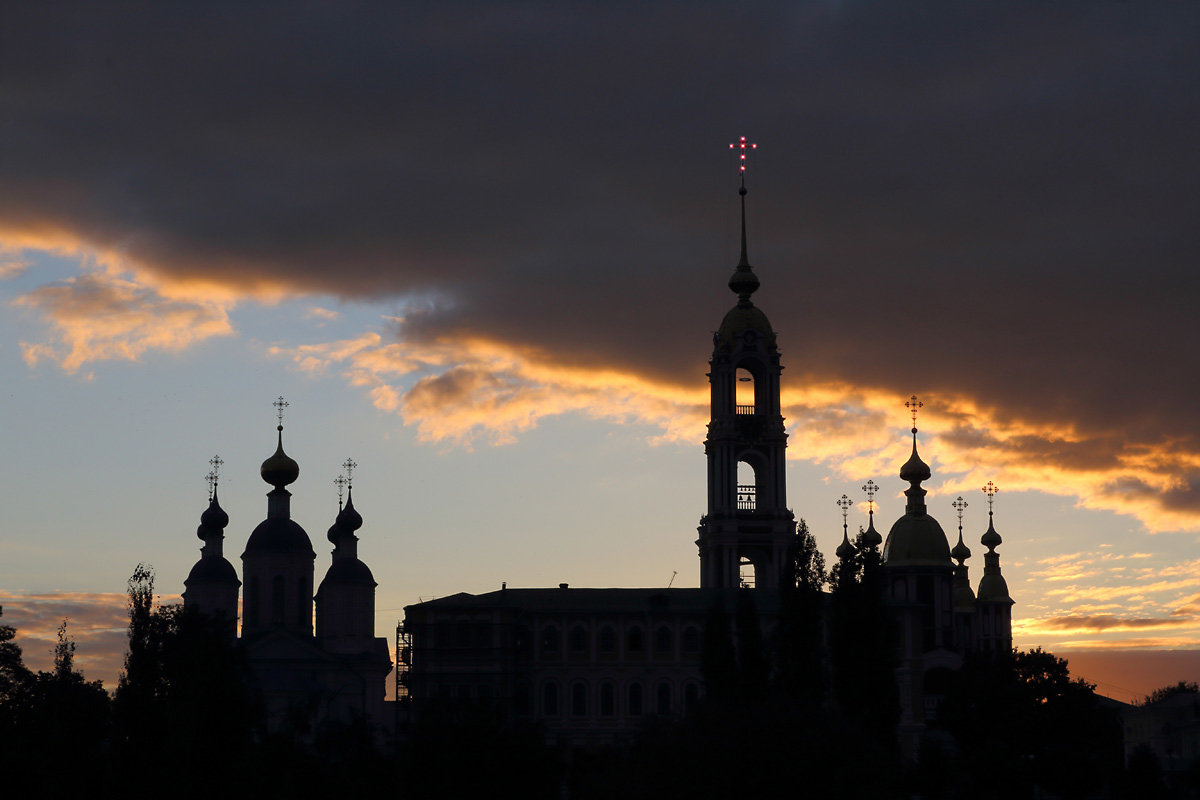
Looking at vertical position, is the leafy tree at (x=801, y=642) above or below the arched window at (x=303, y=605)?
below

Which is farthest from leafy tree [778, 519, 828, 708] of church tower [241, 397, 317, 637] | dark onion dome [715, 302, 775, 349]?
church tower [241, 397, 317, 637]

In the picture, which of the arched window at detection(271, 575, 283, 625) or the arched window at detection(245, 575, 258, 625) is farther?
the arched window at detection(245, 575, 258, 625)

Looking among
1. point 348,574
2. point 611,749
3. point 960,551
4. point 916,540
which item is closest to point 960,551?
point 960,551

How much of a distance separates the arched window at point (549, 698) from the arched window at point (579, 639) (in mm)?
2103

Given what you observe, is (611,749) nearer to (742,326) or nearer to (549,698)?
(549,698)

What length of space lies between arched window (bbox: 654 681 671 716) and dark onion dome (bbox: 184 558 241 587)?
33.3 metres

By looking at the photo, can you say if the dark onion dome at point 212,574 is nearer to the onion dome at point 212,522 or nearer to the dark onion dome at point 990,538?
the onion dome at point 212,522

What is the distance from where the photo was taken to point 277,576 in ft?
389

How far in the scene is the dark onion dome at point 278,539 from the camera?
118938mm

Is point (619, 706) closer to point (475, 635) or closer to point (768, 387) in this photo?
point (475, 635)

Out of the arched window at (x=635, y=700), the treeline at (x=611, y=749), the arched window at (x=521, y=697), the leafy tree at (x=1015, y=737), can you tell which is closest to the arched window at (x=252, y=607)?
the arched window at (x=521, y=697)

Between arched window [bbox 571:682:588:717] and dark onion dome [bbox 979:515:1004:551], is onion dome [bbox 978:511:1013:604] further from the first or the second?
arched window [bbox 571:682:588:717]

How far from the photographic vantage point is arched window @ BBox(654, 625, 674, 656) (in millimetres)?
99375

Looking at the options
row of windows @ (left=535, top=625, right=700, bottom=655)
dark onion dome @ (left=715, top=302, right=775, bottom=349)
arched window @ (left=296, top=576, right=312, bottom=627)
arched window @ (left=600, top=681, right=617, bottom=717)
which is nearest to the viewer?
arched window @ (left=600, top=681, right=617, bottom=717)
